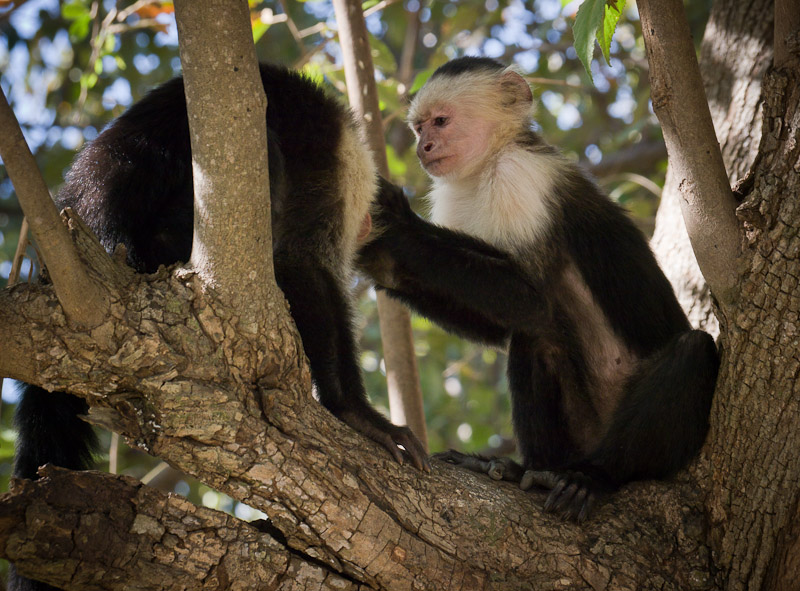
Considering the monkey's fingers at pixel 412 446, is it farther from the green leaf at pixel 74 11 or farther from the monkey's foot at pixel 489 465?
the green leaf at pixel 74 11

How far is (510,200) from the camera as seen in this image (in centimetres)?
329

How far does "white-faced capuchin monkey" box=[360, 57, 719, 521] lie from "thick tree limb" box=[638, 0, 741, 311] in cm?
47

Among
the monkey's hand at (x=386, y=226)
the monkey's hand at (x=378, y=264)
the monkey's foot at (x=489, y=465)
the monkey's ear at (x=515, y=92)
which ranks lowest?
the monkey's foot at (x=489, y=465)

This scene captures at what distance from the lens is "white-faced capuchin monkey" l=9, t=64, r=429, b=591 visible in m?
2.46

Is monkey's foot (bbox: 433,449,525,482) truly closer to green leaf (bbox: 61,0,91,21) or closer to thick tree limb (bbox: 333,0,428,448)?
thick tree limb (bbox: 333,0,428,448)

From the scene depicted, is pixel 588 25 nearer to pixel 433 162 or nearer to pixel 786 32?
pixel 786 32

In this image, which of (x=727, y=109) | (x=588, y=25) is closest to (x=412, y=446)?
(x=588, y=25)

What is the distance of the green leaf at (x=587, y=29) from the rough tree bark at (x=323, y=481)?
682 millimetres

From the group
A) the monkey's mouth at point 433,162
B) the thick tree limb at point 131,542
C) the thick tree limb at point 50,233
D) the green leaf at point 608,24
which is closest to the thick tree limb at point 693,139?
the green leaf at point 608,24

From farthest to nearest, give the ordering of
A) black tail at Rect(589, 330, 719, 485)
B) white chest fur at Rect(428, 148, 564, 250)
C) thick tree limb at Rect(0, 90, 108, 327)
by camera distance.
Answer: white chest fur at Rect(428, 148, 564, 250)
black tail at Rect(589, 330, 719, 485)
thick tree limb at Rect(0, 90, 108, 327)

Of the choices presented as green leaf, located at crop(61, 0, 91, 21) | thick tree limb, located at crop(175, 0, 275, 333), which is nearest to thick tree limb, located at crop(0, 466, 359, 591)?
thick tree limb, located at crop(175, 0, 275, 333)

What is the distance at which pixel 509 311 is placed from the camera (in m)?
3.12

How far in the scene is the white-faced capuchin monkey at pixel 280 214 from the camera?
246 cm

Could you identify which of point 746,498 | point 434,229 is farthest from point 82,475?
point 746,498
